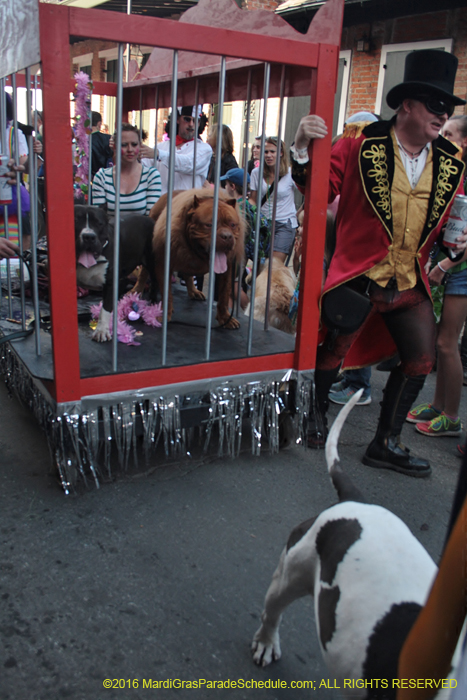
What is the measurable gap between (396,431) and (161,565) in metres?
1.60

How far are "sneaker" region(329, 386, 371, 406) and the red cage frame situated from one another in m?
1.12

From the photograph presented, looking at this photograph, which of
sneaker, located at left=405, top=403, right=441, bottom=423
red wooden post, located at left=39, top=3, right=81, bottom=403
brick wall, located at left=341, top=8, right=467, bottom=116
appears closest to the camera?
red wooden post, located at left=39, top=3, right=81, bottom=403

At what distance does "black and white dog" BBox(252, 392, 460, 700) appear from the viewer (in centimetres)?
118

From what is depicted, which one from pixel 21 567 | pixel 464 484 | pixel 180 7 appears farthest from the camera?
pixel 180 7

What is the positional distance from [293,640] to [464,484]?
1.58 m

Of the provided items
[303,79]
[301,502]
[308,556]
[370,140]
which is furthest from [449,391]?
[308,556]

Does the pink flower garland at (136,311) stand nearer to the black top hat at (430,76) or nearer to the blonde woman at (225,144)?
the black top hat at (430,76)

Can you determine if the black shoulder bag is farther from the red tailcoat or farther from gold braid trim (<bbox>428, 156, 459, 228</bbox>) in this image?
gold braid trim (<bbox>428, 156, 459, 228</bbox>)

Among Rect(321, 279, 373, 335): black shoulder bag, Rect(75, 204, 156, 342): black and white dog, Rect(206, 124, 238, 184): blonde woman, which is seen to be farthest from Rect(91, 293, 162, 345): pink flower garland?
Rect(206, 124, 238, 184): blonde woman

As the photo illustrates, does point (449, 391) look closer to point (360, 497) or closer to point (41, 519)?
point (360, 497)

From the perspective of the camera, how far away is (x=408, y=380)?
10.0 ft

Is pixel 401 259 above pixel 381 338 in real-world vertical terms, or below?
above

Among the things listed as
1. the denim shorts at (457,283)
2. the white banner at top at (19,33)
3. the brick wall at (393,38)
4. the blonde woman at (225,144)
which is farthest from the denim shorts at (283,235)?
the brick wall at (393,38)

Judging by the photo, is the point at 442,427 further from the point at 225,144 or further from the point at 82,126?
the point at 225,144
